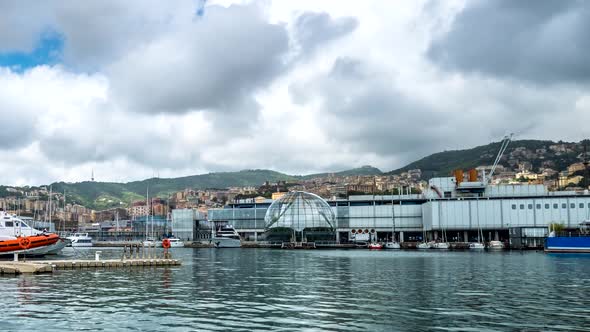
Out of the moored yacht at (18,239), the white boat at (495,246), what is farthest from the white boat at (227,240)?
the moored yacht at (18,239)

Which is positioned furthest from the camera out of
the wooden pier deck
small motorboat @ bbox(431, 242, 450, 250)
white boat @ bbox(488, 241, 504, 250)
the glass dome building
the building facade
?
the glass dome building

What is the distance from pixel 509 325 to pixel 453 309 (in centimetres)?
534

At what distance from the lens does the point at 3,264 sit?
60.1 metres

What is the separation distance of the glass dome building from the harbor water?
11857cm

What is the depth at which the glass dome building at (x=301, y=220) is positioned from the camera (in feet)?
578

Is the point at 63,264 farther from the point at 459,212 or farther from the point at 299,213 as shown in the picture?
the point at 459,212

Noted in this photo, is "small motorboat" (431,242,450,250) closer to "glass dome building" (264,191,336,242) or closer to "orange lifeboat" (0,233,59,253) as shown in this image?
"glass dome building" (264,191,336,242)

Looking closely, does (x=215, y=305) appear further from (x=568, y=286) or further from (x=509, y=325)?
(x=568, y=286)

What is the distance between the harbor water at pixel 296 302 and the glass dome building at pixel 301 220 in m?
119

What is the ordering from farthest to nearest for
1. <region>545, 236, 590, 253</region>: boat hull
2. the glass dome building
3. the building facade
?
the glass dome building, the building facade, <region>545, 236, 590, 253</region>: boat hull

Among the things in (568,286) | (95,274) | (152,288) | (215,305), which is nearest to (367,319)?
(215,305)

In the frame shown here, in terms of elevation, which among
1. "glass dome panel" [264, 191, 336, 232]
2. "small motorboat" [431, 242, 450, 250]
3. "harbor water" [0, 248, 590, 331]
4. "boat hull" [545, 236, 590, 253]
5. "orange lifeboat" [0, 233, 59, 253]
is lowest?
"small motorboat" [431, 242, 450, 250]

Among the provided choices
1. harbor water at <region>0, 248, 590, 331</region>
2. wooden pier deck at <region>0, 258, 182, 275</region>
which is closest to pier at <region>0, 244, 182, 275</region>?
wooden pier deck at <region>0, 258, 182, 275</region>

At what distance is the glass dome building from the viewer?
17612cm
